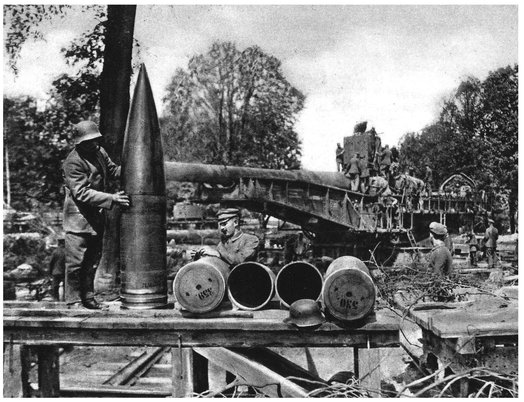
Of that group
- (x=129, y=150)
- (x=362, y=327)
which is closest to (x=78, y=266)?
(x=129, y=150)

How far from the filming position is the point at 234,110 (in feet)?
106

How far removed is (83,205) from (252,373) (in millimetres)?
2069

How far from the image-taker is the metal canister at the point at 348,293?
3.94 m

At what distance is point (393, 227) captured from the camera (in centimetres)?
1584

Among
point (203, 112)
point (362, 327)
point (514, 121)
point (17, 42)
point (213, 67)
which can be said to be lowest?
point (362, 327)

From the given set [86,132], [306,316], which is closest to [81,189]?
[86,132]

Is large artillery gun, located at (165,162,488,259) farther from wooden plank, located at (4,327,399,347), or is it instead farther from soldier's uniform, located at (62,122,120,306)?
wooden plank, located at (4,327,399,347)

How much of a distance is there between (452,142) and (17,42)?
20.3 metres

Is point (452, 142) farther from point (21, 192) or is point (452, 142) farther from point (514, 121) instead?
point (21, 192)

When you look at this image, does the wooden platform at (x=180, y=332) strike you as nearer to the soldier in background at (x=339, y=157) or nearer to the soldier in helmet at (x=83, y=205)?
the soldier in helmet at (x=83, y=205)

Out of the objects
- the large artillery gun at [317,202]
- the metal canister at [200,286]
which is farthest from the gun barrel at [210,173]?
the metal canister at [200,286]

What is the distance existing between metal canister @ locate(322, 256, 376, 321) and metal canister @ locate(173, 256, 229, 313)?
82 cm

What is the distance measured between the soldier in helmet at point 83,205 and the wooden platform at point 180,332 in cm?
33

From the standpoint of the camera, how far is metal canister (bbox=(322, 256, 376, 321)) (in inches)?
155
